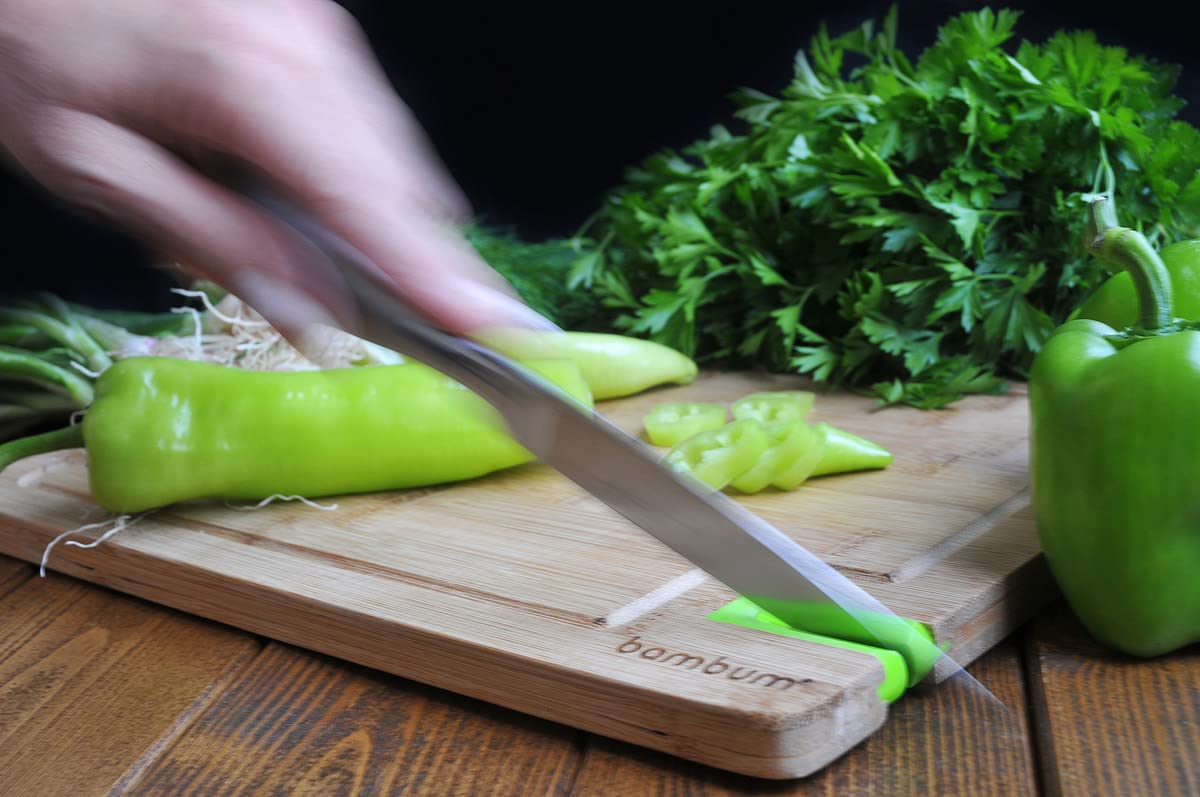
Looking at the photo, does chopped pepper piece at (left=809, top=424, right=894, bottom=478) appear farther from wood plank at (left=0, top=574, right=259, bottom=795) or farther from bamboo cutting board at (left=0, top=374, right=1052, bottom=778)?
wood plank at (left=0, top=574, right=259, bottom=795)

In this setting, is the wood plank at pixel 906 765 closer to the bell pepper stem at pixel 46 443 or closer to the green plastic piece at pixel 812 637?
the green plastic piece at pixel 812 637

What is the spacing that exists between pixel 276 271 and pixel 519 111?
1.93 m

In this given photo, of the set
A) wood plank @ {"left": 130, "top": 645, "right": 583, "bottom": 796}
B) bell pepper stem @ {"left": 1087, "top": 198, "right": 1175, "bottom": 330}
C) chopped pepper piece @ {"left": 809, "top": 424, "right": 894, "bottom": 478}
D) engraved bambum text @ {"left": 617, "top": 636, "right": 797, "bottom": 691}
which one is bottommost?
chopped pepper piece @ {"left": 809, "top": 424, "right": 894, "bottom": 478}

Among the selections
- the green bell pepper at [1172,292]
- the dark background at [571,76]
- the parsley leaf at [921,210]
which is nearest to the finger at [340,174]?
the green bell pepper at [1172,292]

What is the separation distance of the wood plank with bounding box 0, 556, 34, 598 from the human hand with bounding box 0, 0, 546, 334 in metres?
0.61

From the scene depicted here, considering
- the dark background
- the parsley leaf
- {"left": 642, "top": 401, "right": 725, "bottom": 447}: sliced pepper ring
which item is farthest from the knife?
the dark background

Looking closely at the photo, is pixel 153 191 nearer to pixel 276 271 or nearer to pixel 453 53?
pixel 276 271

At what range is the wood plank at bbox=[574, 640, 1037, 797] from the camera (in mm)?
846

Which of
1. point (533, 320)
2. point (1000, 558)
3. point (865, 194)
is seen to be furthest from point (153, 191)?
point (865, 194)

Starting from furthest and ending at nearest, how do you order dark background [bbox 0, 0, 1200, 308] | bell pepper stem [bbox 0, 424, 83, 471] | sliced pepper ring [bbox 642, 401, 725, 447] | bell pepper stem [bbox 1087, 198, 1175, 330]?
dark background [bbox 0, 0, 1200, 308] → sliced pepper ring [bbox 642, 401, 725, 447] → bell pepper stem [bbox 0, 424, 83, 471] → bell pepper stem [bbox 1087, 198, 1175, 330]

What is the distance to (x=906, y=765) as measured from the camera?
87 cm

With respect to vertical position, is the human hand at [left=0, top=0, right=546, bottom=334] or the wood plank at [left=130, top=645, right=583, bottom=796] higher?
the human hand at [left=0, top=0, right=546, bottom=334]

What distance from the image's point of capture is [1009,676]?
1.01 m

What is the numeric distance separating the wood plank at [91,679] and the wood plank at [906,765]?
0.39m
